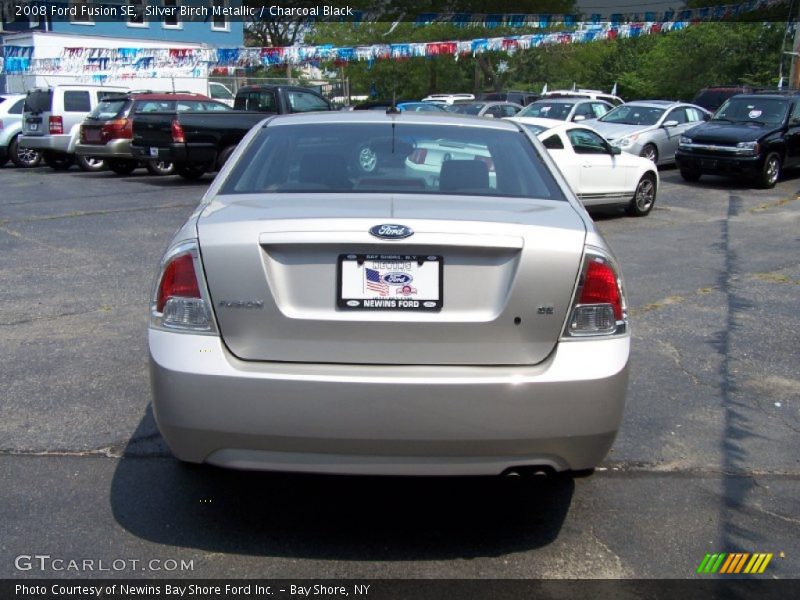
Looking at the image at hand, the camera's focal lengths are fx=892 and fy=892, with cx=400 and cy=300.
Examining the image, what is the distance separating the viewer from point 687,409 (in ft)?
17.1

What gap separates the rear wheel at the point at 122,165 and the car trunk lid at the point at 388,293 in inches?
665

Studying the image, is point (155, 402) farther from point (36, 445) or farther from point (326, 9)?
point (326, 9)

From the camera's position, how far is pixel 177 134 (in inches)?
651

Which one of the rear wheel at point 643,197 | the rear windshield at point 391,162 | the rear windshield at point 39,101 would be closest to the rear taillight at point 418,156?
the rear windshield at point 391,162

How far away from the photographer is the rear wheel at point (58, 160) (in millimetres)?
20297

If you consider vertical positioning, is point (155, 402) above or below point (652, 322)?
above

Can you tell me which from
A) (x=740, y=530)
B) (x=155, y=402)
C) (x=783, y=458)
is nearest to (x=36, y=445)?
(x=155, y=402)

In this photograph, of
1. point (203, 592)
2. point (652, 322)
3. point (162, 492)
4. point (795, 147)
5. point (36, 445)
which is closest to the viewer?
point (203, 592)

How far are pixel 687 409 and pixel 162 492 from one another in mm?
3006

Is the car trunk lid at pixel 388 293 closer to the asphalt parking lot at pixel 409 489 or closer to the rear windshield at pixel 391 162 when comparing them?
the rear windshield at pixel 391 162

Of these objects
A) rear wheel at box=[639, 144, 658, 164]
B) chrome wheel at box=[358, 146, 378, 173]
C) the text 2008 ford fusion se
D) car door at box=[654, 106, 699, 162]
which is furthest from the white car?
the text 2008 ford fusion se

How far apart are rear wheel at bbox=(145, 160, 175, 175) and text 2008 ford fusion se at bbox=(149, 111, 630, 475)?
15802 mm

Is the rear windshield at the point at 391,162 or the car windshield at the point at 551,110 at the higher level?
the rear windshield at the point at 391,162

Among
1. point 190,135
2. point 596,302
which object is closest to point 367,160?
point 596,302
